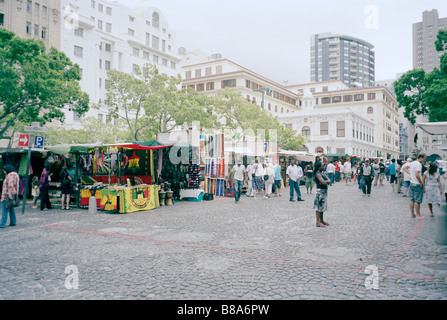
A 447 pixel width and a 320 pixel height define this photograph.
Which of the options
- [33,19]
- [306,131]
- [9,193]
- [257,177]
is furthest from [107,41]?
[9,193]

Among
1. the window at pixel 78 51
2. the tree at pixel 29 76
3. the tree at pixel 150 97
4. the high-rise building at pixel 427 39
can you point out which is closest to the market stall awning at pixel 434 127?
the tree at pixel 29 76

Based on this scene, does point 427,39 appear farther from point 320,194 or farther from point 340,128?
point 320,194

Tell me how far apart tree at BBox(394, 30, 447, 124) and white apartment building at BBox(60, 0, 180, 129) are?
37.4m

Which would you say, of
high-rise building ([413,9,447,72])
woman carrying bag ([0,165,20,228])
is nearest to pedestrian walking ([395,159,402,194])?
woman carrying bag ([0,165,20,228])

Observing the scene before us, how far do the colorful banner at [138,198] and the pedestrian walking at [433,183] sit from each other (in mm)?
9339

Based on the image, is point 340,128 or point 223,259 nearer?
point 223,259

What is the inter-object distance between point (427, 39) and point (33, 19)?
151024mm

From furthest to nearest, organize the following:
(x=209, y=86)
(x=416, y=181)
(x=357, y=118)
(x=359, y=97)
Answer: (x=359, y=97) < (x=209, y=86) < (x=357, y=118) < (x=416, y=181)

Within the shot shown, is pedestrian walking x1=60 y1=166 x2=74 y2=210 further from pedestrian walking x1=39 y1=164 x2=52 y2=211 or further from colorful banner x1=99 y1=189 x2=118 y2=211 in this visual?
colorful banner x1=99 y1=189 x2=118 y2=211

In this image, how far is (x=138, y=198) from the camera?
1226 centimetres

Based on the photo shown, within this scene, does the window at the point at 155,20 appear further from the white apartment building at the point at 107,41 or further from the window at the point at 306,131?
the window at the point at 306,131

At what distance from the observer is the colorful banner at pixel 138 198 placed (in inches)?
457

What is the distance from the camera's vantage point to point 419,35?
471ft
